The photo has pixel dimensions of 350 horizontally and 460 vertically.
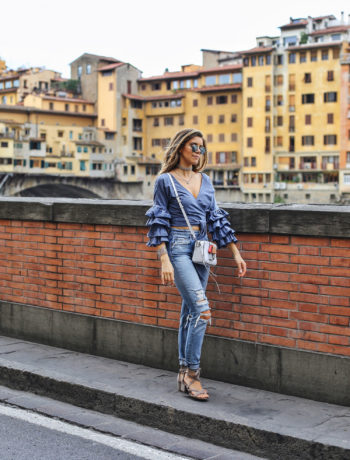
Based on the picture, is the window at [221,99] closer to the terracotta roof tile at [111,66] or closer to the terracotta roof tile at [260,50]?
the terracotta roof tile at [260,50]

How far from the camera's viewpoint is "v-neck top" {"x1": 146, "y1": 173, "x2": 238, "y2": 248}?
4.86 meters

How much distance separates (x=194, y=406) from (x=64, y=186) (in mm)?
95032

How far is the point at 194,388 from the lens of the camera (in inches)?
192

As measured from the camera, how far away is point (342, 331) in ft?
15.4

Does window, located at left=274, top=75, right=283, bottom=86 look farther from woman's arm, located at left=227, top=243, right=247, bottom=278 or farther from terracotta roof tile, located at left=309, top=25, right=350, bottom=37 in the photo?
woman's arm, located at left=227, top=243, right=247, bottom=278

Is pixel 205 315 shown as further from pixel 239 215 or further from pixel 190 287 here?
pixel 239 215

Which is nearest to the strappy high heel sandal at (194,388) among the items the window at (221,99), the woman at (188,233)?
the woman at (188,233)

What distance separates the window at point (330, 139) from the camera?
8588 centimetres

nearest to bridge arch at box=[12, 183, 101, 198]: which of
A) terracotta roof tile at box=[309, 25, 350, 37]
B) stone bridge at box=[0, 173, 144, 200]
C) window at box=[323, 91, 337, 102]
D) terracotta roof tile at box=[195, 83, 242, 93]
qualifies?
stone bridge at box=[0, 173, 144, 200]

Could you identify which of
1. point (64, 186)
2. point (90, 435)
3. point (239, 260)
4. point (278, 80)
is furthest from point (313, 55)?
point (90, 435)

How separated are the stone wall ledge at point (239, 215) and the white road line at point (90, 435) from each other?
170cm

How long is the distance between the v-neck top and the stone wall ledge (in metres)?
0.20

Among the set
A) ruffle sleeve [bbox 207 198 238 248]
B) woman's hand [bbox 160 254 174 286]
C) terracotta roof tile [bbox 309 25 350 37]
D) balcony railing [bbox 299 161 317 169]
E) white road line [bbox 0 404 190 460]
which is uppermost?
terracotta roof tile [bbox 309 25 350 37]

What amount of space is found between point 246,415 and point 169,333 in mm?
1323
